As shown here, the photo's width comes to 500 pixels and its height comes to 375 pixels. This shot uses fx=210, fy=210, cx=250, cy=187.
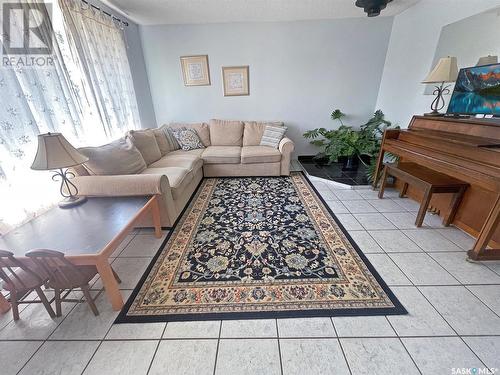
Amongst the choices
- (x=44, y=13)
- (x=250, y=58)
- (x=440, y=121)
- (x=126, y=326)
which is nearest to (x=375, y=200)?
(x=440, y=121)

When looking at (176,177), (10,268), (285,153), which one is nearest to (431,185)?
(285,153)

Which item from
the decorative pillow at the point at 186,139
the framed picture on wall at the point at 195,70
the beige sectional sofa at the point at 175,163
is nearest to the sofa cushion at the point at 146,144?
the beige sectional sofa at the point at 175,163

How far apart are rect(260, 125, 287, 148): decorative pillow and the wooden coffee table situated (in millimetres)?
2299

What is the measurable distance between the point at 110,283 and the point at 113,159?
128 centimetres

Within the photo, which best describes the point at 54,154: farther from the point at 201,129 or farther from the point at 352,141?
the point at 352,141

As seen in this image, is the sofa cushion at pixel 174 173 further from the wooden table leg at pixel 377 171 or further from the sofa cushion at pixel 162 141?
the wooden table leg at pixel 377 171

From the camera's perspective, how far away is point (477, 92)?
1.96 meters

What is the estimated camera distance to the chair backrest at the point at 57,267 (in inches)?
43.8

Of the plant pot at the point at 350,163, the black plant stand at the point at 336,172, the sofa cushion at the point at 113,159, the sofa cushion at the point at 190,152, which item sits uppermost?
the sofa cushion at the point at 113,159

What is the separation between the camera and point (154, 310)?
53.2 inches

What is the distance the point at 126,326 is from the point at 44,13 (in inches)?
103

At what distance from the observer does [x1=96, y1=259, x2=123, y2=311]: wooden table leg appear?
1227 mm

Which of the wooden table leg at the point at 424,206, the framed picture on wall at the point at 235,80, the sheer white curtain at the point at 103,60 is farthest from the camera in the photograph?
the framed picture on wall at the point at 235,80

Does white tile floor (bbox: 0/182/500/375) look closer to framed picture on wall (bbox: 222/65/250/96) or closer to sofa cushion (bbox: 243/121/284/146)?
sofa cushion (bbox: 243/121/284/146)
